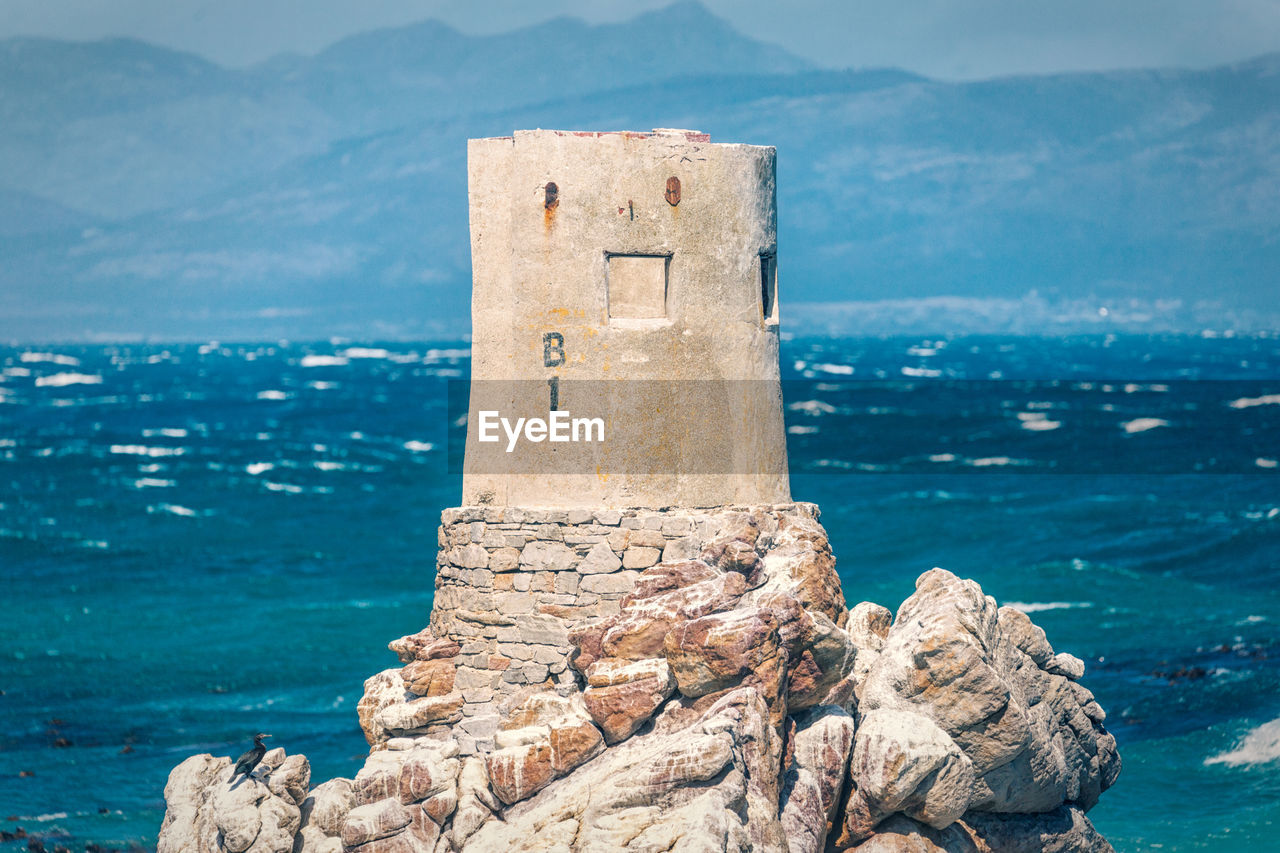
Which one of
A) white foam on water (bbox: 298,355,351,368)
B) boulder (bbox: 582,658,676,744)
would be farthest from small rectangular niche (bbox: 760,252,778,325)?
white foam on water (bbox: 298,355,351,368)

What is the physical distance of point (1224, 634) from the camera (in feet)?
116

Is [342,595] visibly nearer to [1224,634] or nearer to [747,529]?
[1224,634]

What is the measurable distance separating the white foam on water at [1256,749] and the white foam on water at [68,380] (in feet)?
414

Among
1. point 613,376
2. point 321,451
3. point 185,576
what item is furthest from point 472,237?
point 321,451

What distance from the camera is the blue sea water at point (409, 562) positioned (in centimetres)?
2716

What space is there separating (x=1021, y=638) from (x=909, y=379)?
368 feet

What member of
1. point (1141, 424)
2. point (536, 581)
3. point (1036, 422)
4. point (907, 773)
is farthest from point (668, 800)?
point (1036, 422)

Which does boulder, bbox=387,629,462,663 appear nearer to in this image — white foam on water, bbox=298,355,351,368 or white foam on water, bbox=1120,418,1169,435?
white foam on water, bbox=1120,418,1169,435

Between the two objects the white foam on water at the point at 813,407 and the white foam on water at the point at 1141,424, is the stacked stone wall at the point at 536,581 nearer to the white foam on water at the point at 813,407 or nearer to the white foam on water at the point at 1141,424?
the white foam on water at the point at 1141,424

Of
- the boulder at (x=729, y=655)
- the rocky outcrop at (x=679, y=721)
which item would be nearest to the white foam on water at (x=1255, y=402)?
the rocky outcrop at (x=679, y=721)

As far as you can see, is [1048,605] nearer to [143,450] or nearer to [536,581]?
[536,581]

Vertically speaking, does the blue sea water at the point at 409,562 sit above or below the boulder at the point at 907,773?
below

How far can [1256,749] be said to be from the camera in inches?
1071

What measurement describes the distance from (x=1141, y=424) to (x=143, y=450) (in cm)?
5093
